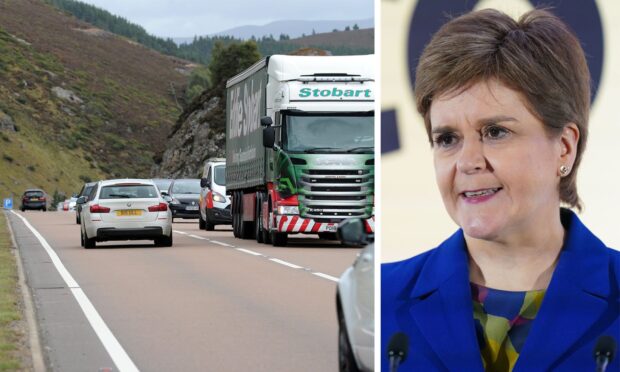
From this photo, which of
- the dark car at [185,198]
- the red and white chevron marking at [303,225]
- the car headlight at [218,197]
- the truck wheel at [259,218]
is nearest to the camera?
the red and white chevron marking at [303,225]

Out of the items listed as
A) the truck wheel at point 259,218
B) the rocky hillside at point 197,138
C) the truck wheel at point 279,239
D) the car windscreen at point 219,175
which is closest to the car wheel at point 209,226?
the car windscreen at point 219,175

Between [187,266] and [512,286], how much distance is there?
20431mm

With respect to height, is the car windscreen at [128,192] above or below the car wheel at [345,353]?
above

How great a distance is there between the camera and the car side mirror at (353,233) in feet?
19.4

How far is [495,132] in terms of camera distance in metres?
5.28

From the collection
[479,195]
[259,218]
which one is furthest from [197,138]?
[479,195]

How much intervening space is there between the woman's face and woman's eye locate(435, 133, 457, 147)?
2 centimetres

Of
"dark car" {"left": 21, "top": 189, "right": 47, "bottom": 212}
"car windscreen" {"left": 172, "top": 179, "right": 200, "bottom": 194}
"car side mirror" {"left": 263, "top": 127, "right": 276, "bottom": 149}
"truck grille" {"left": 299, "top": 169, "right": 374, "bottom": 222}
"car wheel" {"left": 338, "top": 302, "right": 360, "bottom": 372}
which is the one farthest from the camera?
"dark car" {"left": 21, "top": 189, "right": 47, "bottom": 212}

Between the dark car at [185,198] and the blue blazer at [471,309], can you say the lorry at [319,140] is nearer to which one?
the blue blazer at [471,309]

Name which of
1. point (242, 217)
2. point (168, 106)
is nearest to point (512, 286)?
point (242, 217)

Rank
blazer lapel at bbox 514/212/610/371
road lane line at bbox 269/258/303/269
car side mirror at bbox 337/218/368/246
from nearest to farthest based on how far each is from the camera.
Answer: blazer lapel at bbox 514/212/610/371 < car side mirror at bbox 337/218/368/246 < road lane line at bbox 269/258/303/269

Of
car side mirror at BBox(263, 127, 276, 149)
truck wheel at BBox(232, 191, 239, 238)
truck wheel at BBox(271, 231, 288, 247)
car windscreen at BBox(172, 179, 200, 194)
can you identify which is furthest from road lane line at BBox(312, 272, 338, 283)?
car windscreen at BBox(172, 179, 200, 194)

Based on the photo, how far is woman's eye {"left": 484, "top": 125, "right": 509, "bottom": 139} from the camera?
17.3ft

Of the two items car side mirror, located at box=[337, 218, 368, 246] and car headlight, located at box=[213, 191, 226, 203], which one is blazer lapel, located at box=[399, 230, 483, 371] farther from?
car headlight, located at box=[213, 191, 226, 203]
